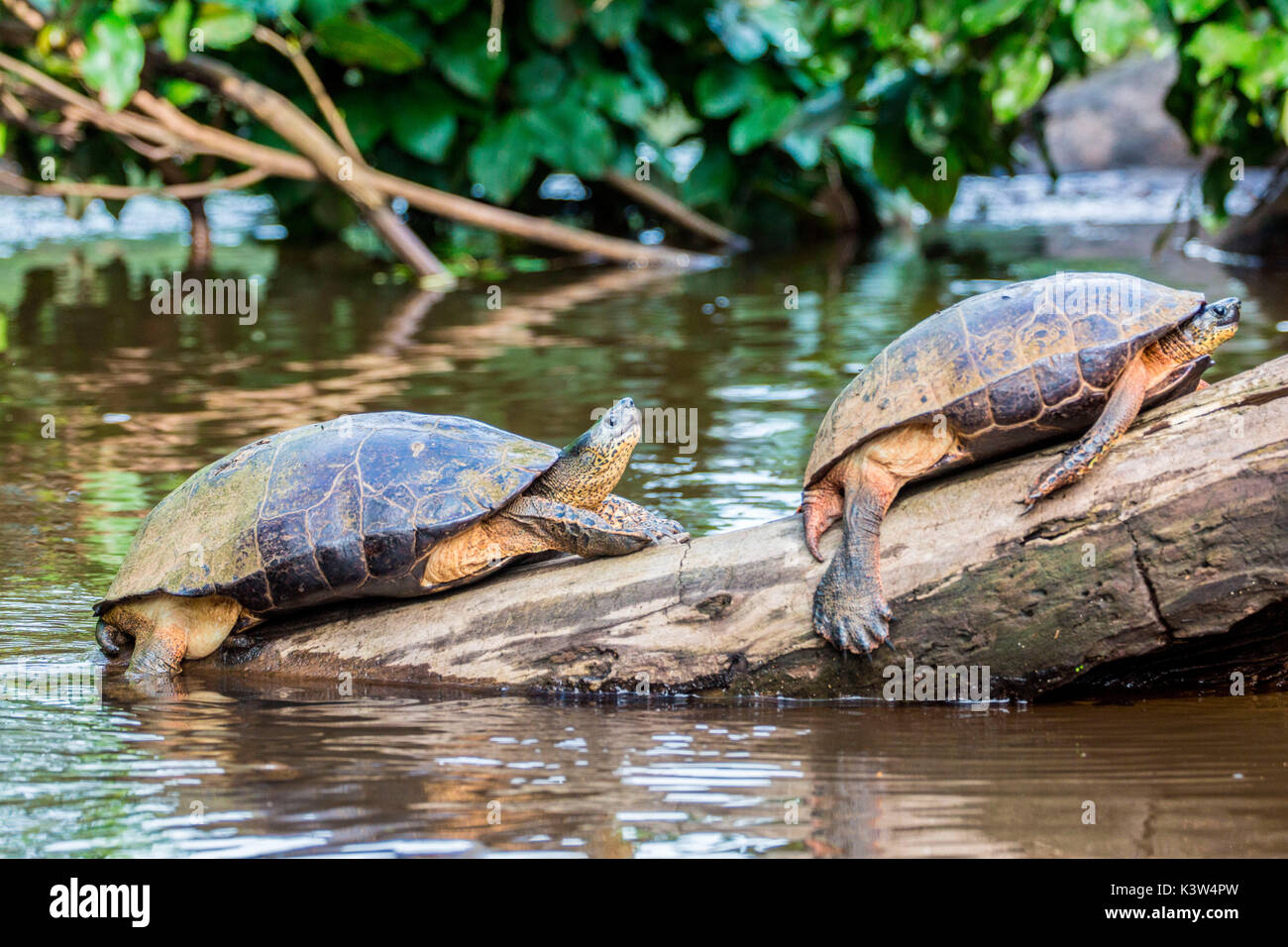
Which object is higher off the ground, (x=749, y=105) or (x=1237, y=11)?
(x=749, y=105)

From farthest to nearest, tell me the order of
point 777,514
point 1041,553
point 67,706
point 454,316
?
point 454,316
point 777,514
point 67,706
point 1041,553

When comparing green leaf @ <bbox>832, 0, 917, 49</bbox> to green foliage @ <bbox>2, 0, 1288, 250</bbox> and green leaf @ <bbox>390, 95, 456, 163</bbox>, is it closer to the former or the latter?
green foliage @ <bbox>2, 0, 1288, 250</bbox>

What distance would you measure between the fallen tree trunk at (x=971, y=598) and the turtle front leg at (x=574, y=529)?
6cm

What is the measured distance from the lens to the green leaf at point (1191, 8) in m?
9.38

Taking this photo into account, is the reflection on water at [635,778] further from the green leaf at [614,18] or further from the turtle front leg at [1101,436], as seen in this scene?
the green leaf at [614,18]

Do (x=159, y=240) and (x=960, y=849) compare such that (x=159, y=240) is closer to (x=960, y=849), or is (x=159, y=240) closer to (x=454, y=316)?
(x=454, y=316)

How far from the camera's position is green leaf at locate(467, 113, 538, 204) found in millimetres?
14094

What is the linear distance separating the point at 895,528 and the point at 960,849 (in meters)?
1.21

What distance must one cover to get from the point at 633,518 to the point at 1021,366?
138 cm

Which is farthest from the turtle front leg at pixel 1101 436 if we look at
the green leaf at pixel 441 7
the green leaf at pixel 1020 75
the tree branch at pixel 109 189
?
the green leaf at pixel 441 7

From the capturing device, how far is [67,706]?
13.6ft

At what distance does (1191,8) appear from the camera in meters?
9.41

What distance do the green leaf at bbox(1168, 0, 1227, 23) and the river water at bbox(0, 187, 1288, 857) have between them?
7.24ft
